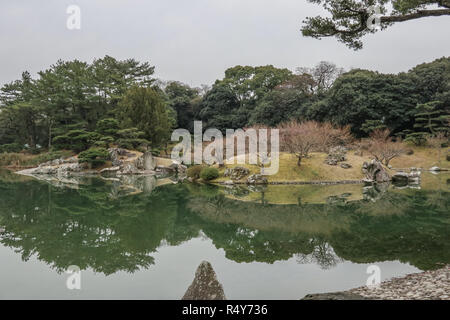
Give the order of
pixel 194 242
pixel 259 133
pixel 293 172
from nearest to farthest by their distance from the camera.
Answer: pixel 194 242 < pixel 293 172 < pixel 259 133

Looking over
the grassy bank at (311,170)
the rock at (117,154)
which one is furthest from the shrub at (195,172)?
the rock at (117,154)

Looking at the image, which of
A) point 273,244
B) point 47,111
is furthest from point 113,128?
point 273,244

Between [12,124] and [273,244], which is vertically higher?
[12,124]

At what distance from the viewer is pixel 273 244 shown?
6.58 m

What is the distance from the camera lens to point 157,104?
26750 mm

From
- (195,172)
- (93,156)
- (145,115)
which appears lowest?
(195,172)

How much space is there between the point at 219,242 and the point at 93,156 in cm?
1917

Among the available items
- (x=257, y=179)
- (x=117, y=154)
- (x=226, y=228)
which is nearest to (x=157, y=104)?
(x=117, y=154)

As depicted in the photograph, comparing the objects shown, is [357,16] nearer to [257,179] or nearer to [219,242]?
[219,242]

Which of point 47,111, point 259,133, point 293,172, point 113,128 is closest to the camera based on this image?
point 293,172

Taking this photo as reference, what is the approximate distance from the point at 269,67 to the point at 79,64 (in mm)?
18796

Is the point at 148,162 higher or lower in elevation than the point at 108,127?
lower

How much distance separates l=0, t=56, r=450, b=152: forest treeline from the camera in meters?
25.9

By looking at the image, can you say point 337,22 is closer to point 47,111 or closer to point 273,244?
point 273,244
